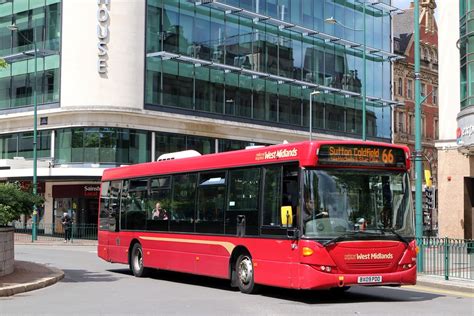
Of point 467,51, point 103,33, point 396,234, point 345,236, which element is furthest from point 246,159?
point 103,33

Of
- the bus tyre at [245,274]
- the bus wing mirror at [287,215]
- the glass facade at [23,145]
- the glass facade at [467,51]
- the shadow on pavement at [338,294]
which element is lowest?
the shadow on pavement at [338,294]

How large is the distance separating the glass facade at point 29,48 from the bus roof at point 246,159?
2816 cm

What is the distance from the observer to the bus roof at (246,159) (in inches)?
555

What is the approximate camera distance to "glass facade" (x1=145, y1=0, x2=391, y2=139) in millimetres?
47688

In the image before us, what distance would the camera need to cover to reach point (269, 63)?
53.4 metres

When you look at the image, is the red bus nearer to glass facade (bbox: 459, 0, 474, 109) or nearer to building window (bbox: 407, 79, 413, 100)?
glass facade (bbox: 459, 0, 474, 109)

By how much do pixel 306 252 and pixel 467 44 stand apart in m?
20.7

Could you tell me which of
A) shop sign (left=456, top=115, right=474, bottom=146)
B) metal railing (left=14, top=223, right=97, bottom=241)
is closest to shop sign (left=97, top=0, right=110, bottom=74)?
metal railing (left=14, top=223, right=97, bottom=241)

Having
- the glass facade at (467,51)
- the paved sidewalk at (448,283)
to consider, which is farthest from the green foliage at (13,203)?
the glass facade at (467,51)

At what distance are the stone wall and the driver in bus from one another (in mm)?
3752

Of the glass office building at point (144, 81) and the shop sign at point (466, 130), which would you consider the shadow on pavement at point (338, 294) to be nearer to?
the shop sign at point (466, 130)

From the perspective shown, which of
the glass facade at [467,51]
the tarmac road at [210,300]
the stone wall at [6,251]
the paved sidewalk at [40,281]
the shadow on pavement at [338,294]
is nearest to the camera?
the tarmac road at [210,300]

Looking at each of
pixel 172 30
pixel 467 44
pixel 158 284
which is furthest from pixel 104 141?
pixel 158 284

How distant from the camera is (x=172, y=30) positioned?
47719 mm
